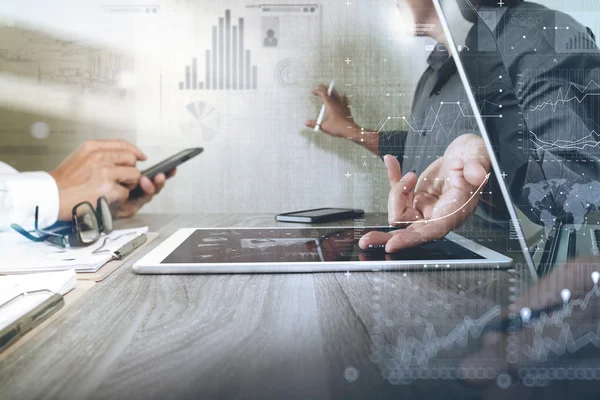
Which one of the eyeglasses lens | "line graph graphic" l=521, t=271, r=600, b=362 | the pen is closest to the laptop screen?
"line graph graphic" l=521, t=271, r=600, b=362

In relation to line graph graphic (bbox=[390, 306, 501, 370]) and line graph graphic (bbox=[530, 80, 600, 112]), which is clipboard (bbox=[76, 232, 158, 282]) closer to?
line graph graphic (bbox=[390, 306, 501, 370])

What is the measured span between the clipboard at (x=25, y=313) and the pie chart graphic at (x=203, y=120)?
1.29 meters

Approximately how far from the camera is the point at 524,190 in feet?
2.32

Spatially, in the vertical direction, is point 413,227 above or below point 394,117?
below

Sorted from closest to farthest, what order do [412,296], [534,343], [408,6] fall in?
[534,343] < [412,296] < [408,6]

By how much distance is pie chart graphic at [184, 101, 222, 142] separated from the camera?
171cm

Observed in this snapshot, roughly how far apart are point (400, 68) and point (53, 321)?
1.13m

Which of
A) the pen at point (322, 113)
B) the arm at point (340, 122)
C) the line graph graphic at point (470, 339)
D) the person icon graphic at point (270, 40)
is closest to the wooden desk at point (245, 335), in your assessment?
the line graph graphic at point (470, 339)

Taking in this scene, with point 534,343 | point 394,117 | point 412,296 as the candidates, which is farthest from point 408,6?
point 534,343

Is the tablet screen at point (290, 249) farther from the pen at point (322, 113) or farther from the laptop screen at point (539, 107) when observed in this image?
the pen at point (322, 113)

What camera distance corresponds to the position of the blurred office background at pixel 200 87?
1.65 metres

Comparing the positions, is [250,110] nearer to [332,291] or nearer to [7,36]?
[7,36]

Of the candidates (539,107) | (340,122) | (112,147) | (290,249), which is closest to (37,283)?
(290,249)

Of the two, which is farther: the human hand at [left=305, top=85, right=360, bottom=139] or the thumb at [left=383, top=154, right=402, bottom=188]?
the human hand at [left=305, top=85, right=360, bottom=139]
